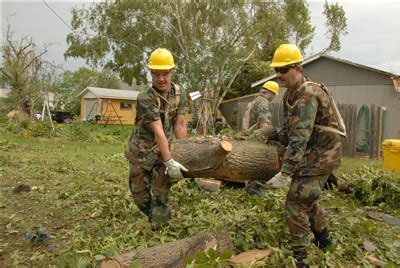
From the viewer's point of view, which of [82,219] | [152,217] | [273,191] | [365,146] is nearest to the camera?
[152,217]

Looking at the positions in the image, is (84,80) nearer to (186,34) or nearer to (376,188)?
(186,34)

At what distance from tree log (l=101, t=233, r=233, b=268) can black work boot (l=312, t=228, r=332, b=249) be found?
90 cm

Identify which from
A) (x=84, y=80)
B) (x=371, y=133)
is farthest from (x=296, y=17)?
(x=84, y=80)

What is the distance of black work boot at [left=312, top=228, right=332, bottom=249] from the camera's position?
391cm

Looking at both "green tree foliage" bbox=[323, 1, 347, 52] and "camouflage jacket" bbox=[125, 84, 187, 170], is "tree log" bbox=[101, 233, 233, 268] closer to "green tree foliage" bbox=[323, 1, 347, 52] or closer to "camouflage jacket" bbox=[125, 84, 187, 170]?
"camouflage jacket" bbox=[125, 84, 187, 170]

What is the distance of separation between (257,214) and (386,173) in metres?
2.96

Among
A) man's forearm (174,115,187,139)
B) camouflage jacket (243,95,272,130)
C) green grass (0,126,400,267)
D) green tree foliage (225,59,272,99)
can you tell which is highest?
green tree foliage (225,59,272,99)

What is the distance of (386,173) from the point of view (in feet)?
21.3

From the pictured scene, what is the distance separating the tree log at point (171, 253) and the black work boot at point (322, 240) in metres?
0.90

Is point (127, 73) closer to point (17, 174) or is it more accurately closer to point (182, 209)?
point (17, 174)

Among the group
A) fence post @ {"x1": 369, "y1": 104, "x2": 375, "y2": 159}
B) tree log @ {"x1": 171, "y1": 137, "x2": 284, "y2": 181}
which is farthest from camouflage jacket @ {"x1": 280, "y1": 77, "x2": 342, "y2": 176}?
fence post @ {"x1": 369, "y1": 104, "x2": 375, "y2": 159}

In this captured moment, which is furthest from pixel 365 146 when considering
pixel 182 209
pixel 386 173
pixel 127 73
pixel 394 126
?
pixel 127 73

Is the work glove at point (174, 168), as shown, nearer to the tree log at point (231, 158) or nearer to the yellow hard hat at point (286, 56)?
the tree log at point (231, 158)

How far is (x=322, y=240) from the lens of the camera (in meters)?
3.93
